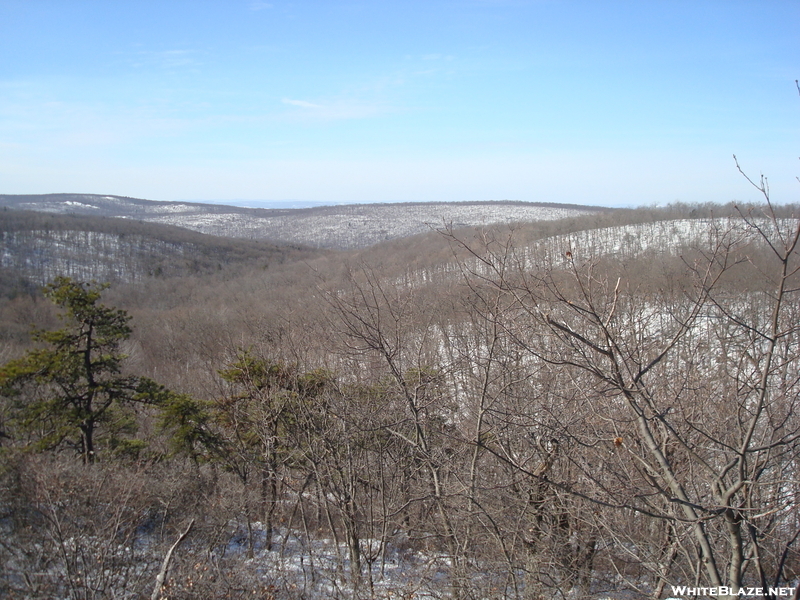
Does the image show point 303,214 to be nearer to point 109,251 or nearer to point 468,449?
point 109,251

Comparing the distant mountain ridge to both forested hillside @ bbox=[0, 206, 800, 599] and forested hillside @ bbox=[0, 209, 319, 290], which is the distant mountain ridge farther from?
forested hillside @ bbox=[0, 206, 800, 599]

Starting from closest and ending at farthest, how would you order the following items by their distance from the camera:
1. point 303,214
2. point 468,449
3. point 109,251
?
point 468,449, point 109,251, point 303,214

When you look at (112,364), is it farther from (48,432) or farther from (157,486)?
(157,486)

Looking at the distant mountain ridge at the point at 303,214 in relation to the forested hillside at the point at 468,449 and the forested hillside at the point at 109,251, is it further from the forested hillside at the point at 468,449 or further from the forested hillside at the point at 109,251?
the forested hillside at the point at 468,449

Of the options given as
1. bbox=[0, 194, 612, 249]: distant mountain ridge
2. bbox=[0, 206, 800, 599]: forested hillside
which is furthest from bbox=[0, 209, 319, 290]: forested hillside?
bbox=[0, 206, 800, 599]: forested hillside

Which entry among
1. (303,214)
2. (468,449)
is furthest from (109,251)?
(468,449)

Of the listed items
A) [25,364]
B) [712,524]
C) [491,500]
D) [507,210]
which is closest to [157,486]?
[25,364]
